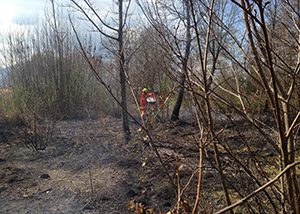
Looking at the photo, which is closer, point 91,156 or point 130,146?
point 91,156

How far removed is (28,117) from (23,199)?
325cm

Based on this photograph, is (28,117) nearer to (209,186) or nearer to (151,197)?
(151,197)

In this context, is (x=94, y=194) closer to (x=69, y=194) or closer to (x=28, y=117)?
(x=69, y=194)

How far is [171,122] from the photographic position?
973cm

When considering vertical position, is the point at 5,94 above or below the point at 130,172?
above

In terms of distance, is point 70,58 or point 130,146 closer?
point 130,146

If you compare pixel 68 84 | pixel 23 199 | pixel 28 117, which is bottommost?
pixel 23 199

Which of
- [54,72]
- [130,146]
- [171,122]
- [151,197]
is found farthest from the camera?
[54,72]

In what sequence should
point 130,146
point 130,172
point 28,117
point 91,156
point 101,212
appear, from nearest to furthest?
point 101,212 → point 130,172 → point 91,156 → point 130,146 → point 28,117

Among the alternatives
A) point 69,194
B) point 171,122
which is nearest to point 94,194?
point 69,194

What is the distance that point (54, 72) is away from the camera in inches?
458

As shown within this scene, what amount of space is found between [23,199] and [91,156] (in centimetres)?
181

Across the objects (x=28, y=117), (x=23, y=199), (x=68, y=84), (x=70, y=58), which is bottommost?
(x=23, y=199)

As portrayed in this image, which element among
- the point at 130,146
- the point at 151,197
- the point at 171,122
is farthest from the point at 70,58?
the point at 151,197
